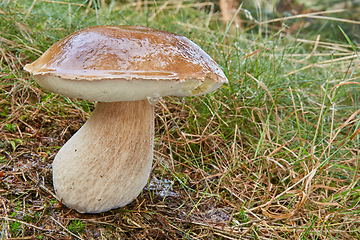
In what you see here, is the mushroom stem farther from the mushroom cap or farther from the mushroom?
the mushroom cap

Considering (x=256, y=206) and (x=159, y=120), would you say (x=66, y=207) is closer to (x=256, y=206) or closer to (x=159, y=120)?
(x=159, y=120)

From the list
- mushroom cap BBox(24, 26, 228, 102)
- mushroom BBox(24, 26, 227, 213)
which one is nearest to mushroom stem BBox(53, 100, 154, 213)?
mushroom BBox(24, 26, 227, 213)

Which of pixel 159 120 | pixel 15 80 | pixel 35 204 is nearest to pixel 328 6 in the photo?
pixel 159 120

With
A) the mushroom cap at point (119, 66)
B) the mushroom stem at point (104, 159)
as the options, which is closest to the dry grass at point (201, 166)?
the mushroom stem at point (104, 159)

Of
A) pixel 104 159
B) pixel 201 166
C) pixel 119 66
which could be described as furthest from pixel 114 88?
pixel 201 166

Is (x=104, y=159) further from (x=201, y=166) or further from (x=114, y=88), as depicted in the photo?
(x=201, y=166)

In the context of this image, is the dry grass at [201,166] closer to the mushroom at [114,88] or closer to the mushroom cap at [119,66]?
the mushroom at [114,88]
